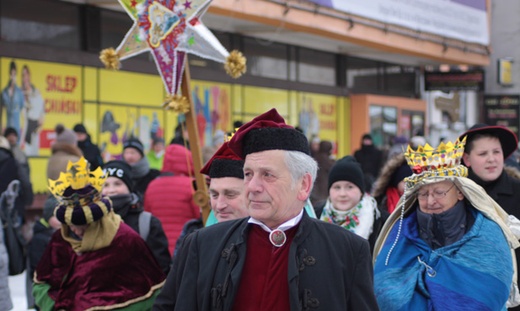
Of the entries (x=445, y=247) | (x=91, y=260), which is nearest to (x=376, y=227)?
(x=445, y=247)

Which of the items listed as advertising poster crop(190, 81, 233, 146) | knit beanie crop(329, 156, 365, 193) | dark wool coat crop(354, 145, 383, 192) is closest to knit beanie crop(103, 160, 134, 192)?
knit beanie crop(329, 156, 365, 193)

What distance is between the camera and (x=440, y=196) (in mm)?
4949

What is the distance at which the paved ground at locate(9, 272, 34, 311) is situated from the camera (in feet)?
35.6

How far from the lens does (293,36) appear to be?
2083cm

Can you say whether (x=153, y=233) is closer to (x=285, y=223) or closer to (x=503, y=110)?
(x=285, y=223)

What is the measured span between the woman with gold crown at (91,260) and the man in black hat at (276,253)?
215 cm

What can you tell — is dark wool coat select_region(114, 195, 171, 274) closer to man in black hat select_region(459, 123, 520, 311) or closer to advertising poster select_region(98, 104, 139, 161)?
man in black hat select_region(459, 123, 520, 311)

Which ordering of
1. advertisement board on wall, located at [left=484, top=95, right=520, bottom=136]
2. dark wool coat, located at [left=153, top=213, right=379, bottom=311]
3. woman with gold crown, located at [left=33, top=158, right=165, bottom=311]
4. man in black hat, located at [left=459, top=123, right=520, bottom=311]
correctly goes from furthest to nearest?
advertisement board on wall, located at [left=484, top=95, right=520, bottom=136], man in black hat, located at [left=459, top=123, right=520, bottom=311], woman with gold crown, located at [left=33, top=158, right=165, bottom=311], dark wool coat, located at [left=153, top=213, right=379, bottom=311]

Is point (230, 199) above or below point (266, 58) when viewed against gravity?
below

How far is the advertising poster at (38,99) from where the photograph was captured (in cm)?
1470

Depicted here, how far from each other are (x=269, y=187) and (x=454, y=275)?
1623 mm

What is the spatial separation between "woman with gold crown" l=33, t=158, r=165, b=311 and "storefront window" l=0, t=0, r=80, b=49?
956cm

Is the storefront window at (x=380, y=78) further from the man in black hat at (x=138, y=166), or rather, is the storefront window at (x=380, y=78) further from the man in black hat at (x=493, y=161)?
the man in black hat at (x=493, y=161)

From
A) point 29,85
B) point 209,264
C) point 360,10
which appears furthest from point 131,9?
point 360,10
